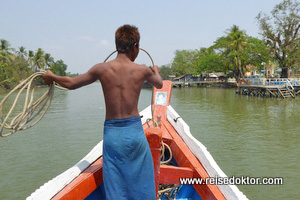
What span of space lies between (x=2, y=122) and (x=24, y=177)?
18.8ft

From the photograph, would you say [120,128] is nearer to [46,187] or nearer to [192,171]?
[46,187]

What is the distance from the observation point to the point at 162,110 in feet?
14.5

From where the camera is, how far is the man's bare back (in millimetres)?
2039

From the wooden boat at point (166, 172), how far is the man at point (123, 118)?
48cm

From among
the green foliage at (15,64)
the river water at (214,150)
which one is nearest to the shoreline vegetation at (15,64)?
the green foliage at (15,64)

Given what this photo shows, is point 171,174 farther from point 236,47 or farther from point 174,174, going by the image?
point 236,47

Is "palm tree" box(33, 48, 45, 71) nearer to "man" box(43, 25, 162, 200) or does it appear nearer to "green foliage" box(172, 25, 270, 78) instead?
"green foliage" box(172, 25, 270, 78)

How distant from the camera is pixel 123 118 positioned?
2043 mm

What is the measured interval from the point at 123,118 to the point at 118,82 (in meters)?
0.27

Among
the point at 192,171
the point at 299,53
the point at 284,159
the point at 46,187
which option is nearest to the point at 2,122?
the point at 46,187

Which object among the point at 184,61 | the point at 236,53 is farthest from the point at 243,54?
the point at 184,61

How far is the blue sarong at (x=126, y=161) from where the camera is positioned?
6.67 feet

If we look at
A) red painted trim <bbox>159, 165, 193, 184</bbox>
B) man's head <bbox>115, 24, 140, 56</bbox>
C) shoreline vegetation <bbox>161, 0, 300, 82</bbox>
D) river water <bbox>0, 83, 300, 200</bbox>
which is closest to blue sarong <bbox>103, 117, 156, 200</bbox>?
man's head <bbox>115, 24, 140, 56</bbox>

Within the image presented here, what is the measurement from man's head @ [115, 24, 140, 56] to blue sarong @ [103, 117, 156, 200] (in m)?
0.55
